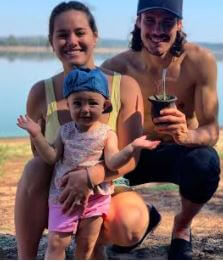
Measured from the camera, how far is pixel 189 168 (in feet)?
11.3

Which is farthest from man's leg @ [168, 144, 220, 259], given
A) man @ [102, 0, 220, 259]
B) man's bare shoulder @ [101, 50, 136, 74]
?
man's bare shoulder @ [101, 50, 136, 74]

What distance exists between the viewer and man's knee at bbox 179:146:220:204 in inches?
136

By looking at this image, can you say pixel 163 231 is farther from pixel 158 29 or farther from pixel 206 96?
pixel 158 29

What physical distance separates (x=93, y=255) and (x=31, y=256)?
351mm

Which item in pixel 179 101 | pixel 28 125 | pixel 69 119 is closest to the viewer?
pixel 28 125

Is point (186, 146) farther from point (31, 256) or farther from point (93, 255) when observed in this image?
point (31, 256)

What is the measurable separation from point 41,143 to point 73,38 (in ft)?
2.03

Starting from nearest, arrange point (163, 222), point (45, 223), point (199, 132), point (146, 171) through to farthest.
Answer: point (45, 223) < point (199, 132) < point (146, 171) < point (163, 222)

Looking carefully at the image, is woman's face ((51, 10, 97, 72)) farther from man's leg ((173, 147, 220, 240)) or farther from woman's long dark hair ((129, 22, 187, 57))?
man's leg ((173, 147, 220, 240))

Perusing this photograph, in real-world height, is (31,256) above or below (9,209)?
above

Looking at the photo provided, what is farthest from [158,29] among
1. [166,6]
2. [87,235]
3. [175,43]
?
[87,235]

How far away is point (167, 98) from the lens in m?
3.08

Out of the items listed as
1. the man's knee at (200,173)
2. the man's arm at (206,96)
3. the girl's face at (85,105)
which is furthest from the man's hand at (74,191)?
the man's arm at (206,96)

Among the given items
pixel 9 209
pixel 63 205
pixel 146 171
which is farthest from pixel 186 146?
pixel 9 209
